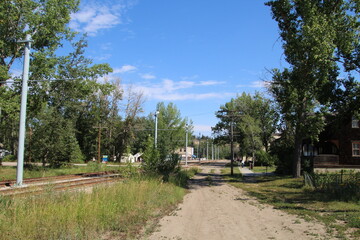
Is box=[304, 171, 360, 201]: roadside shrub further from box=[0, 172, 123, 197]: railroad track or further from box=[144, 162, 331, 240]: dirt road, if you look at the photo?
box=[0, 172, 123, 197]: railroad track

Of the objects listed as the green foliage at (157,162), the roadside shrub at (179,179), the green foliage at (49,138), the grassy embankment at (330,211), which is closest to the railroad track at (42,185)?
the green foliage at (157,162)

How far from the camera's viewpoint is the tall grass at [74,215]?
6867 mm

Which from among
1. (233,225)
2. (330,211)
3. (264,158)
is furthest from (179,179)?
(264,158)

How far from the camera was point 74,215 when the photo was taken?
793cm

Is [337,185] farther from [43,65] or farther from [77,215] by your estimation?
[43,65]

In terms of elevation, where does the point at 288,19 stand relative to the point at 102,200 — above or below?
above

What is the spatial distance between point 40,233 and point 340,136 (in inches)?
1402

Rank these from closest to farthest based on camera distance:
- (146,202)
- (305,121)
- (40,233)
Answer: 1. (40,233)
2. (146,202)
3. (305,121)

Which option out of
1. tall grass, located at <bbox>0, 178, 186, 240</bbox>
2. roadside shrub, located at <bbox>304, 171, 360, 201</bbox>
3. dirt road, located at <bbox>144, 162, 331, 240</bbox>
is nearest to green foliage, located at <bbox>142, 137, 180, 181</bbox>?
dirt road, located at <bbox>144, 162, 331, 240</bbox>

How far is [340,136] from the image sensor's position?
3575 cm

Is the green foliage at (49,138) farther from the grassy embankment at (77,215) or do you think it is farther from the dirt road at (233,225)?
the grassy embankment at (77,215)

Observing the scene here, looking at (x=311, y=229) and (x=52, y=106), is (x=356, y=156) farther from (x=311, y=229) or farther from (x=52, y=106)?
(x=52, y=106)

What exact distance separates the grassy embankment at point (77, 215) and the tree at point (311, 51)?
1152cm

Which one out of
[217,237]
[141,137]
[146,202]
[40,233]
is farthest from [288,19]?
[141,137]
